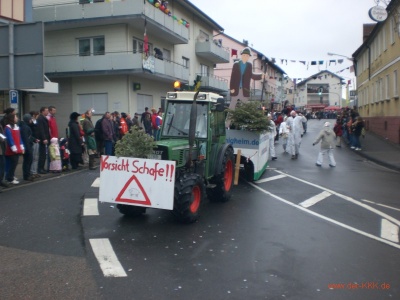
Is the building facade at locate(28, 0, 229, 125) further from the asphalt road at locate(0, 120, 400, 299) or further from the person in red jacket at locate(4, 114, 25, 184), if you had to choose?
the asphalt road at locate(0, 120, 400, 299)

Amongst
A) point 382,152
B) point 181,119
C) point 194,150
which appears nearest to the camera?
point 194,150

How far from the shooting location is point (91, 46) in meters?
25.5

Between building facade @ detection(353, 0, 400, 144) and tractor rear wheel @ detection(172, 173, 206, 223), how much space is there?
12.7 metres

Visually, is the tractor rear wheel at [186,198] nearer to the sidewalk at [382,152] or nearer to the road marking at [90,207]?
the road marking at [90,207]

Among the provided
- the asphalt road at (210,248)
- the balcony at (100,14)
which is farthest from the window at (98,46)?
the asphalt road at (210,248)

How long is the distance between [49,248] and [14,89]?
24.9 feet

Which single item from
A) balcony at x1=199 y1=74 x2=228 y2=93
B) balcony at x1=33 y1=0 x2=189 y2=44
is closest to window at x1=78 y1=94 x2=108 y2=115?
balcony at x1=33 y1=0 x2=189 y2=44

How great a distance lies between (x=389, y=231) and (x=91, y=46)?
2211 cm

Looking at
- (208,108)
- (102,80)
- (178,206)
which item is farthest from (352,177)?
(102,80)

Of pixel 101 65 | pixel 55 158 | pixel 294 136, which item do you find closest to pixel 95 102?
pixel 101 65

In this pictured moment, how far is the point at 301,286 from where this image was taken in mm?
4738

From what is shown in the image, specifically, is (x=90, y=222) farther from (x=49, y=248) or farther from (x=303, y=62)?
(x=303, y=62)

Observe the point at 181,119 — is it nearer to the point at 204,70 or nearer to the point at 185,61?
the point at 185,61

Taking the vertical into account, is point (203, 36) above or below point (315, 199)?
above
